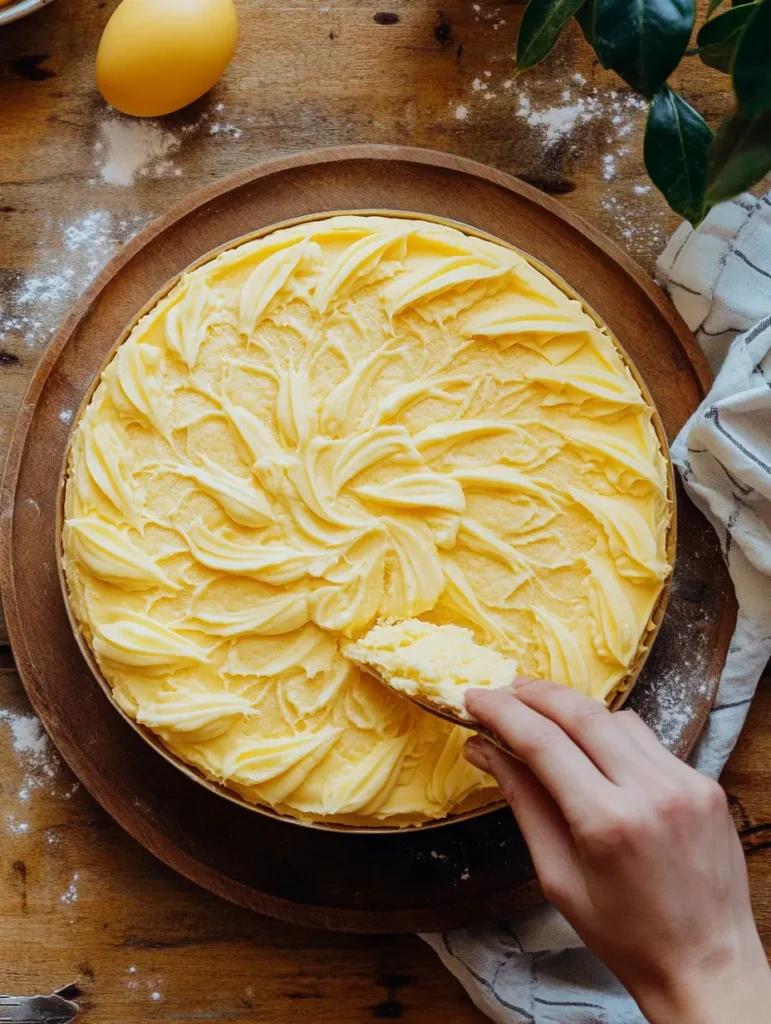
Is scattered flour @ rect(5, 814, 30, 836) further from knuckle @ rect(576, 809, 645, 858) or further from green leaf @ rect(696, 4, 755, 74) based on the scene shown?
green leaf @ rect(696, 4, 755, 74)

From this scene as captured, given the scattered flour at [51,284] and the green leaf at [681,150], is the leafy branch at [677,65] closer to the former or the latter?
the green leaf at [681,150]

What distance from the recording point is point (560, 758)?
50.0 inches

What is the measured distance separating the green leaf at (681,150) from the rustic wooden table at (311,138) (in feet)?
1.58

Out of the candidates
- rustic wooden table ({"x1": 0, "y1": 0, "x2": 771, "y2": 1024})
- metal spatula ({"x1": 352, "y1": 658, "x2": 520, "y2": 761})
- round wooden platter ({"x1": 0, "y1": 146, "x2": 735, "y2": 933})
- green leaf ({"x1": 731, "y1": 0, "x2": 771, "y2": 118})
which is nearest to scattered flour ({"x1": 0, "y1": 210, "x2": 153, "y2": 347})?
rustic wooden table ({"x1": 0, "y1": 0, "x2": 771, "y2": 1024})

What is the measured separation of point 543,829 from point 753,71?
1084 millimetres

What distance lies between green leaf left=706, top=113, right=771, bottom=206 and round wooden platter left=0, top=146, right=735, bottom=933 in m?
0.66

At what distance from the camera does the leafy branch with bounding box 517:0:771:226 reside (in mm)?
1271

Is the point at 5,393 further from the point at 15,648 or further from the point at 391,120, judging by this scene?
the point at 391,120

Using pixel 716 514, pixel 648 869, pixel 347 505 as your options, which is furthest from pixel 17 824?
pixel 716 514

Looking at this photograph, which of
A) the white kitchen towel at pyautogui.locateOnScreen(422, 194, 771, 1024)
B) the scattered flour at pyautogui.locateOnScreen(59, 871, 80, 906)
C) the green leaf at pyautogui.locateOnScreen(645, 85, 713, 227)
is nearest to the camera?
the green leaf at pyautogui.locateOnScreen(645, 85, 713, 227)

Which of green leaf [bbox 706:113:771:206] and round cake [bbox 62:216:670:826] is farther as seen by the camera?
round cake [bbox 62:216:670:826]

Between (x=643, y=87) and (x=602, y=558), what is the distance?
0.83m

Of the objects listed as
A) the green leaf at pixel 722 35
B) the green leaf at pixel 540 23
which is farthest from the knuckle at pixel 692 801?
the green leaf at pixel 540 23

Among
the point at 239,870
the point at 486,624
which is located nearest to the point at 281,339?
the point at 486,624
